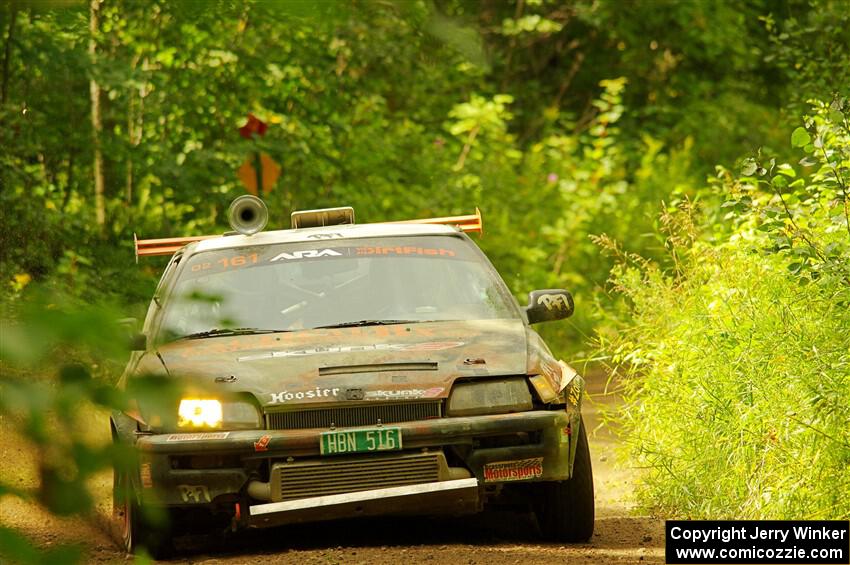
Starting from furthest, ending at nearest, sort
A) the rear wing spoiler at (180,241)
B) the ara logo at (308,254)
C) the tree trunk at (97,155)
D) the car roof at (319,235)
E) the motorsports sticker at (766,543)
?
the tree trunk at (97,155) → the rear wing spoiler at (180,241) → the car roof at (319,235) → the ara logo at (308,254) → the motorsports sticker at (766,543)

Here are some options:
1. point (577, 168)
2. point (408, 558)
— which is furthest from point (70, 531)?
point (577, 168)

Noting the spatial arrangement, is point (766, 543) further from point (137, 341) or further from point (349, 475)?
point (137, 341)

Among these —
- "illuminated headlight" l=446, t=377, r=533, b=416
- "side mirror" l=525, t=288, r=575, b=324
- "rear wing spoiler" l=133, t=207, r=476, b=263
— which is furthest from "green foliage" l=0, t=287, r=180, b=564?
"rear wing spoiler" l=133, t=207, r=476, b=263

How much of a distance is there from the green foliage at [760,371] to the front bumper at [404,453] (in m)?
0.99

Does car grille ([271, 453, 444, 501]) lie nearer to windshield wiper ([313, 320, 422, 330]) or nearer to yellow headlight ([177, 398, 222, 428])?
windshield wiper ([313, 320, 422, 330])

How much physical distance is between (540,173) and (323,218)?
44.0ft

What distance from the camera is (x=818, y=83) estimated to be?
1527 cm

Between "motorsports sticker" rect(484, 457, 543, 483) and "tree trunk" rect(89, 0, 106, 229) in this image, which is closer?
"motorsports sticker" rect(484, 457, 543, 483)

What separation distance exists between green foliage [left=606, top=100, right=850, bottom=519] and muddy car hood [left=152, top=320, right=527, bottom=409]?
116cm

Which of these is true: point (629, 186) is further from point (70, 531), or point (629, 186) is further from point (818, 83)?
point (70, 531)

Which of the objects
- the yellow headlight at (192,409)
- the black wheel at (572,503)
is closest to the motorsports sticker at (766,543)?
the black wheel at (572,503)

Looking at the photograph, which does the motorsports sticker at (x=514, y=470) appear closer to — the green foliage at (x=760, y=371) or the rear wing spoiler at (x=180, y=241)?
the green foliage at (x=760, y=371)

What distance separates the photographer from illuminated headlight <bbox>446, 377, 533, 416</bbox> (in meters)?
6.44

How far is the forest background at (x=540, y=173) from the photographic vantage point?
2377 millimetres
